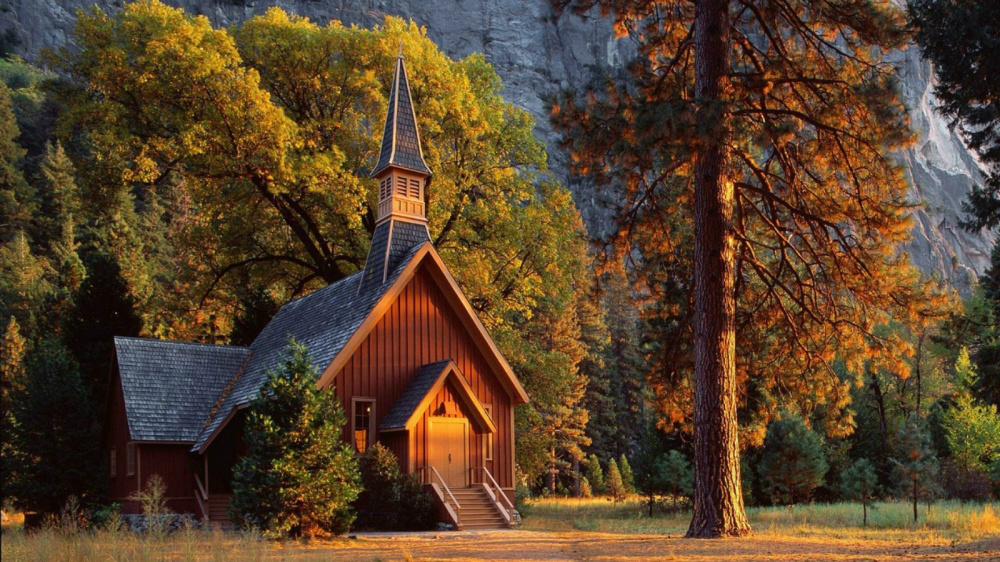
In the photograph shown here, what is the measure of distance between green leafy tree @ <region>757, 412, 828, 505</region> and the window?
1390 centimetres

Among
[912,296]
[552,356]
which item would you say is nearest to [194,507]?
[552,356]

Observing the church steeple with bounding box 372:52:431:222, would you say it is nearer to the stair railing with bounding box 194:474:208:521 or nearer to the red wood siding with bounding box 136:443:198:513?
the red wood siding with bounding box 136:443:198:513

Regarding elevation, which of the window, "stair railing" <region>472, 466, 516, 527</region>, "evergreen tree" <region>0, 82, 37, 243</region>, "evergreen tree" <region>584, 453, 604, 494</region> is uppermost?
"evergreen tree" <region>0, 82, 37, 243</region>

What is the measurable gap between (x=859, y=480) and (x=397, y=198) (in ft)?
57.9

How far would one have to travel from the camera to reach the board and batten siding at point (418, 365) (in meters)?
20.2

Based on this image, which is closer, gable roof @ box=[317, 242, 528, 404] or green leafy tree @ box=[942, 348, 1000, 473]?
gable roof @ box=[317, 242, 528, 404]

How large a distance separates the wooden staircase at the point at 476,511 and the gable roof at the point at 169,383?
7544 mm

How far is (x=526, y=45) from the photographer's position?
11081 cm

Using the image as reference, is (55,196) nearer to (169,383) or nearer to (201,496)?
(169,383)

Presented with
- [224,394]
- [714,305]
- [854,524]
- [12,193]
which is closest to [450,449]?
[224,394]

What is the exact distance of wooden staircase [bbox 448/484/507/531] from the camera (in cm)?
1967

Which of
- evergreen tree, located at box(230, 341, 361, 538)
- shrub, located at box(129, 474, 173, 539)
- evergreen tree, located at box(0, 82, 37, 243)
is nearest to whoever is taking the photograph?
shrub, located at box(129, 474, 173, 539)

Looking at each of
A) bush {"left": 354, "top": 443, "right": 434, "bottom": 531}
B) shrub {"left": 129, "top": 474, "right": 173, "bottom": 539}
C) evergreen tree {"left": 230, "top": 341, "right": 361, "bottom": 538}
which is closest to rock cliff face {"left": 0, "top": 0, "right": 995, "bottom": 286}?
bush {"left": 354, "top": 443, "right": 434, "bottom": 531}

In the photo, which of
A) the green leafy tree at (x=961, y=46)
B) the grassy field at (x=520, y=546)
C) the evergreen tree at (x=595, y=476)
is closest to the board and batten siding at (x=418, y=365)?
the grassy field at (x=520, y=546)
